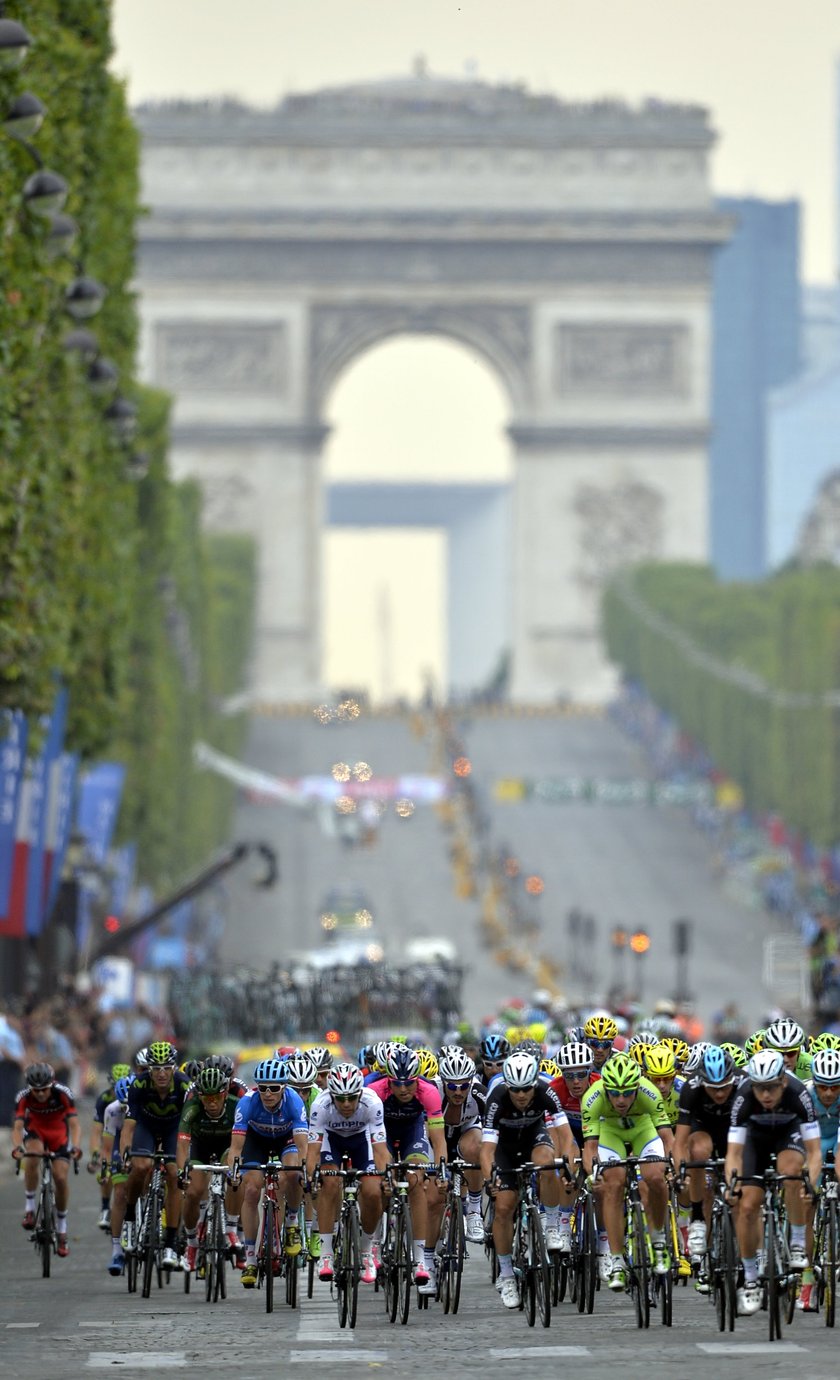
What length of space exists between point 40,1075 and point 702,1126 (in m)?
4.81

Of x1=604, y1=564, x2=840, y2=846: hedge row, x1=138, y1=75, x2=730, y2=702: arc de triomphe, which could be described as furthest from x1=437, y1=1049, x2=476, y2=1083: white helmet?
x1=138, y1=75, x2=730, y2=702: arc de triomphe

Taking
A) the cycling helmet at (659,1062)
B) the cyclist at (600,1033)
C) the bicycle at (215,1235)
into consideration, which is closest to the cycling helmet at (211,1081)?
the bicycle at (215,1235)

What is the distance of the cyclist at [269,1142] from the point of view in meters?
20.9

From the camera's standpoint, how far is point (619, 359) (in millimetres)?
120750

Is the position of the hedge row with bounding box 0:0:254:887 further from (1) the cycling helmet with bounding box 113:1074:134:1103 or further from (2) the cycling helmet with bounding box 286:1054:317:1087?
(2) the cycling helmet with bounding box 286:1054:317:1087

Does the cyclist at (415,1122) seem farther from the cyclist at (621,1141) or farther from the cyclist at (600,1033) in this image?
the cyclist at (600,1033)

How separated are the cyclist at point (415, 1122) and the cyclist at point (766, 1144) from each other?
1.86 m

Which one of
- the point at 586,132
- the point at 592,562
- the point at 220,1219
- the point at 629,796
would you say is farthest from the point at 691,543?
the point at 220,1219

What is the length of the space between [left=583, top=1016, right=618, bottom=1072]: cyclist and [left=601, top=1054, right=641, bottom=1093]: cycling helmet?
1.16 m

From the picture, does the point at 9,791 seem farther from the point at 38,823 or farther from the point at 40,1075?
the point at 40,1075

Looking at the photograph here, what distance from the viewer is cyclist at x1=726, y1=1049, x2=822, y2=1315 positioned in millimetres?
19031

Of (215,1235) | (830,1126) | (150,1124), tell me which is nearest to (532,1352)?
(830,1126)

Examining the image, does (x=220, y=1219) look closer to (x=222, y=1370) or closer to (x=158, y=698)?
(x=222, y=1370)

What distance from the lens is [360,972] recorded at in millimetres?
47156
